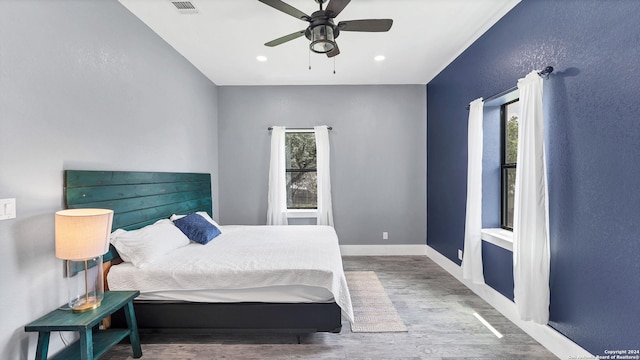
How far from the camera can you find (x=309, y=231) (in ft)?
11.9

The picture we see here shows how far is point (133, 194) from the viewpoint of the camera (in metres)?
2.62

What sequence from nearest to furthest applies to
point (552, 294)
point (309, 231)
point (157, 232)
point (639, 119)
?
point (639, 119) → point (552, 294) → point (157, 232) → point (309, 231)

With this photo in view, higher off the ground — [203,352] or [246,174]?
[246,174]

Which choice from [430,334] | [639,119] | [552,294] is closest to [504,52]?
[639,119]

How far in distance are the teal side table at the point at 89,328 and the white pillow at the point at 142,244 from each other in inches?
11.8

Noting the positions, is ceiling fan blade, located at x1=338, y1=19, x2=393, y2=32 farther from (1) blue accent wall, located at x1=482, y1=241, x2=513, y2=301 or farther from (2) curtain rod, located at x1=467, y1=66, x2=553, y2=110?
(1) blue accent wall, located at x1=482, y1=241, x2=513, y2=301

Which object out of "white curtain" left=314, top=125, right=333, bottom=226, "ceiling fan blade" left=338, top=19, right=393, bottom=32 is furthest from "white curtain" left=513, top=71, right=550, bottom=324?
"white curtain" left=314, top=125, right=333, bottom=226

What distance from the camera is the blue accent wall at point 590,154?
1.62 meters

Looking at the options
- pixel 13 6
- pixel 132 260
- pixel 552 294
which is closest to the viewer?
pixel 13 6

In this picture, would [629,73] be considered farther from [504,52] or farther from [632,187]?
[504,52]

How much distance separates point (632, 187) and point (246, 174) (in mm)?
4387

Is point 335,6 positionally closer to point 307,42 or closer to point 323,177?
point 307,42

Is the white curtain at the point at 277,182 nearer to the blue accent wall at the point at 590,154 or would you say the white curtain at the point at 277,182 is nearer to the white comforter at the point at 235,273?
the white comforter at the point at 235,273

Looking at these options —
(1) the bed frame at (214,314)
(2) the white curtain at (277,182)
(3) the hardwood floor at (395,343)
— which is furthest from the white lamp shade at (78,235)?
(2) the white curtain at (277,182)
